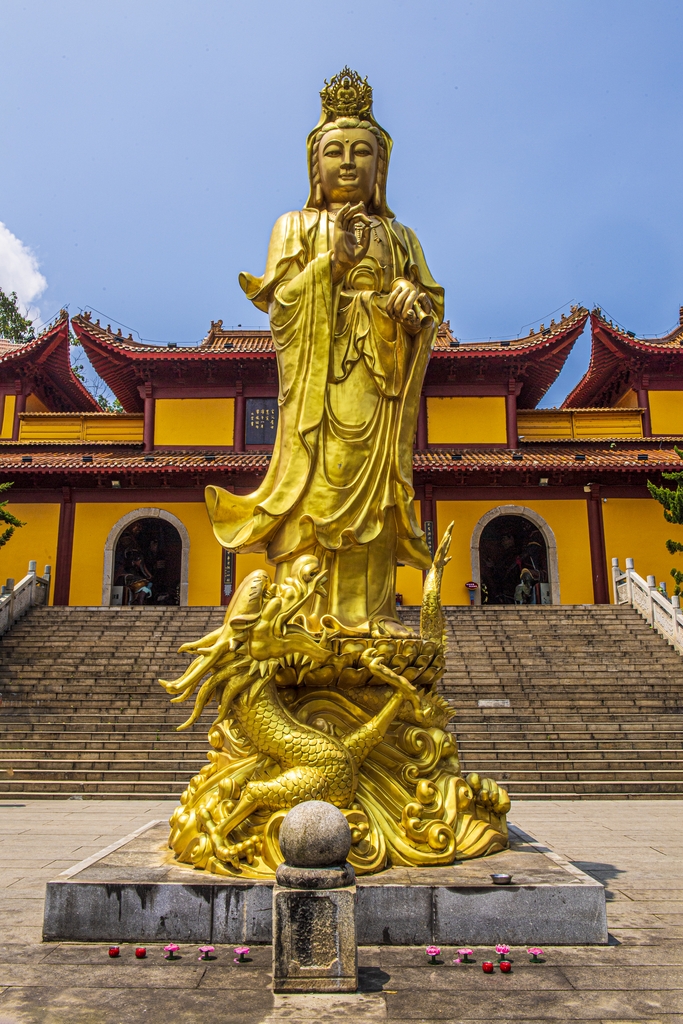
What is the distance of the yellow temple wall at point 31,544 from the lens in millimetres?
18359

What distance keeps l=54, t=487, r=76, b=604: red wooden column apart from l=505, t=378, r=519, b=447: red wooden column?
10.7 m

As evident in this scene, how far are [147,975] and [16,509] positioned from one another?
56.0 ft

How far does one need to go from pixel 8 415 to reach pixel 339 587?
20107 mm

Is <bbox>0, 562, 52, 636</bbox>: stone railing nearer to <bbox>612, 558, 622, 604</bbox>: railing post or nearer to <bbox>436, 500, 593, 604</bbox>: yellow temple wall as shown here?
<bbox>436, 500, 593, 604</bbox>: yellow temple wall

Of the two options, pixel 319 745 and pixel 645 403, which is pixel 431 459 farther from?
pixel 319 745

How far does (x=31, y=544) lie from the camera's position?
18.4 metres

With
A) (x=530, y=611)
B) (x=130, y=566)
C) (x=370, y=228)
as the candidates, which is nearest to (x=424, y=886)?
(x=370, y=228)

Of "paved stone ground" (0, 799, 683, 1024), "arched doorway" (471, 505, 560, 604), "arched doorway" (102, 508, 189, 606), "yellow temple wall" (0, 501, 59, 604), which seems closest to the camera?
"paved stone ground" (0, 799, 683, 1024)

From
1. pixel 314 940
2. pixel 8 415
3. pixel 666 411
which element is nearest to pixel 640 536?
pixel 666 411

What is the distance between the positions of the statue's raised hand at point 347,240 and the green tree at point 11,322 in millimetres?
28532

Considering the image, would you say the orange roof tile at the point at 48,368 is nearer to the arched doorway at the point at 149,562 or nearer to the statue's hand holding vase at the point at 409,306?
the arched doorway at the point at 149,562

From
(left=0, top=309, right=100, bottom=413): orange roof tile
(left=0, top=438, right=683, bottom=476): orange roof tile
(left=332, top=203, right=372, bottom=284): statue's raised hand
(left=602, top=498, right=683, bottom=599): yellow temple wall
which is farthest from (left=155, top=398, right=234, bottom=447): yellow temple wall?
(left=332, top=203, right=372, bottom=284): statue's raised hand

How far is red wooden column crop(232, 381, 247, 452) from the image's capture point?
19.7 m

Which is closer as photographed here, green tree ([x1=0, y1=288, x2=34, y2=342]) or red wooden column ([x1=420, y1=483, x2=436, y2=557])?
red wooden column ([x1=420, y1=483, x2=436, y2=557])
